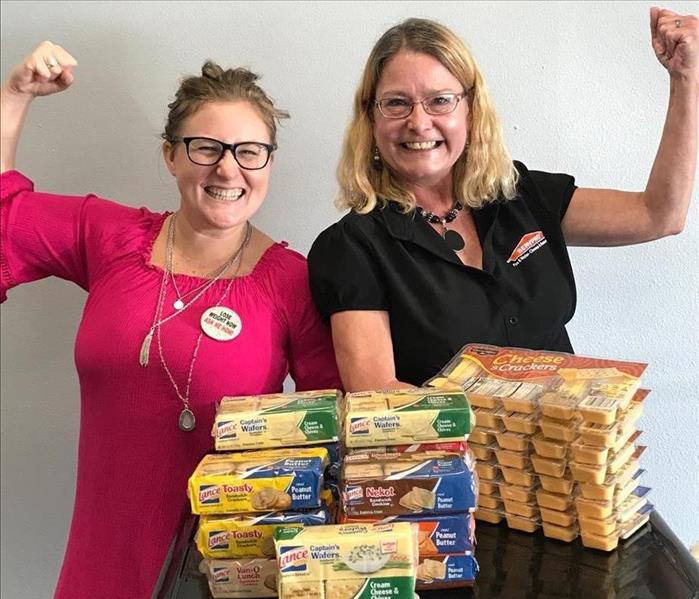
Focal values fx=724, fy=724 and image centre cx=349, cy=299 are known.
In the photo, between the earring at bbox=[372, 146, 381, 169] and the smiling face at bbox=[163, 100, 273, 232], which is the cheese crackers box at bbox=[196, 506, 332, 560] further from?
the earring at bbox=[372, 146, 381, 169]

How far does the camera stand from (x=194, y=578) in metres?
0.90

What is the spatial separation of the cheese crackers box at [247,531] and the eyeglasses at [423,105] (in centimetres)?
77

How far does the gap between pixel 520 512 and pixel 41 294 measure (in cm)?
135

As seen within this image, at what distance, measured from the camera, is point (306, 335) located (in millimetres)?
1369

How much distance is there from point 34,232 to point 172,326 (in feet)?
1.15

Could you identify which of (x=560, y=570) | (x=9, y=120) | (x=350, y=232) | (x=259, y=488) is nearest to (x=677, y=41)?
(x=350, y=232)

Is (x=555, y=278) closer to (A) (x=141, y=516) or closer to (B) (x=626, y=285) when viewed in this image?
(B) (x=626, y=285)

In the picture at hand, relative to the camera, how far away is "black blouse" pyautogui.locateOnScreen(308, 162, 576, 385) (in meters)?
1.26

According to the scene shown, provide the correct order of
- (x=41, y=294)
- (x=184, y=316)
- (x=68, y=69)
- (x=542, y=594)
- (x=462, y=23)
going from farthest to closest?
(x=41, y=294)
(x=462, y=23)
(x=68, y=69)
(x=184, y=316)
(x=542, y=594)

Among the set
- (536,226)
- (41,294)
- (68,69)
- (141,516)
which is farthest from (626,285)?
(41,294)

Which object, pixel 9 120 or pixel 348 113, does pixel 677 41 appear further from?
pixel 9 120

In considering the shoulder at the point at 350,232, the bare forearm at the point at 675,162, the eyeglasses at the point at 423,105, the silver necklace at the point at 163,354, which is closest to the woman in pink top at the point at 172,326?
the silver necklace at the point at 163,354

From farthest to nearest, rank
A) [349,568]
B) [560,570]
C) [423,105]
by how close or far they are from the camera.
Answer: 1. [423,105]
2. [560,570]
3. [349,568]

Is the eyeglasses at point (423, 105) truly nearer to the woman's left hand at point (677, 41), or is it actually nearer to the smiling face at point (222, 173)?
the smiling face at point (222, 173)
